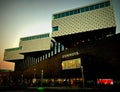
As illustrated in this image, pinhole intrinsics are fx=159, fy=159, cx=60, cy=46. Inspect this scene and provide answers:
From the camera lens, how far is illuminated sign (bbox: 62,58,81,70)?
58812 millimetres

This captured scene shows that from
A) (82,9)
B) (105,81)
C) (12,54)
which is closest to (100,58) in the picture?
(105,81)

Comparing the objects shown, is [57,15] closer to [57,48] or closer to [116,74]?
[57,48]

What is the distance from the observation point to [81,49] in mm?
60781

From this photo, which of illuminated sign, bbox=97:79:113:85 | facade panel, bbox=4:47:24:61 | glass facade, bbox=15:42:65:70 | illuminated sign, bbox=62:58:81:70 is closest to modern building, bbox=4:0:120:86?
illuminated sign, bbox=62:58:81:70

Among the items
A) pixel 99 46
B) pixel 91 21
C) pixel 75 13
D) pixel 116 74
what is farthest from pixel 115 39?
pixel 75 13

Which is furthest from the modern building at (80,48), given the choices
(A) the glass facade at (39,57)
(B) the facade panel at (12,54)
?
(B) the facade panel at (12,54)

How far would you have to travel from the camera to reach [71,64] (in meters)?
62.3

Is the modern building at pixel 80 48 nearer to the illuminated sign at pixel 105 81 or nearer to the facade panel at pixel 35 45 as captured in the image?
the facade panel at pixel 35 45

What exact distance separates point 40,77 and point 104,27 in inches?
1715

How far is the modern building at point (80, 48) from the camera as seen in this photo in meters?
52.9

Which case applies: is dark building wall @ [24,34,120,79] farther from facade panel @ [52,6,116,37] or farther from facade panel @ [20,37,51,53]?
facade panel @ [20,37,51,53]

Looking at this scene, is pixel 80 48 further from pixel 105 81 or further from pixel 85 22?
pixel 85 22

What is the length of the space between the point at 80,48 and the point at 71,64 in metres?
7.18

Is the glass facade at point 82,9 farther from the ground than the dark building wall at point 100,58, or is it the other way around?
the glass facade at point 82,9
